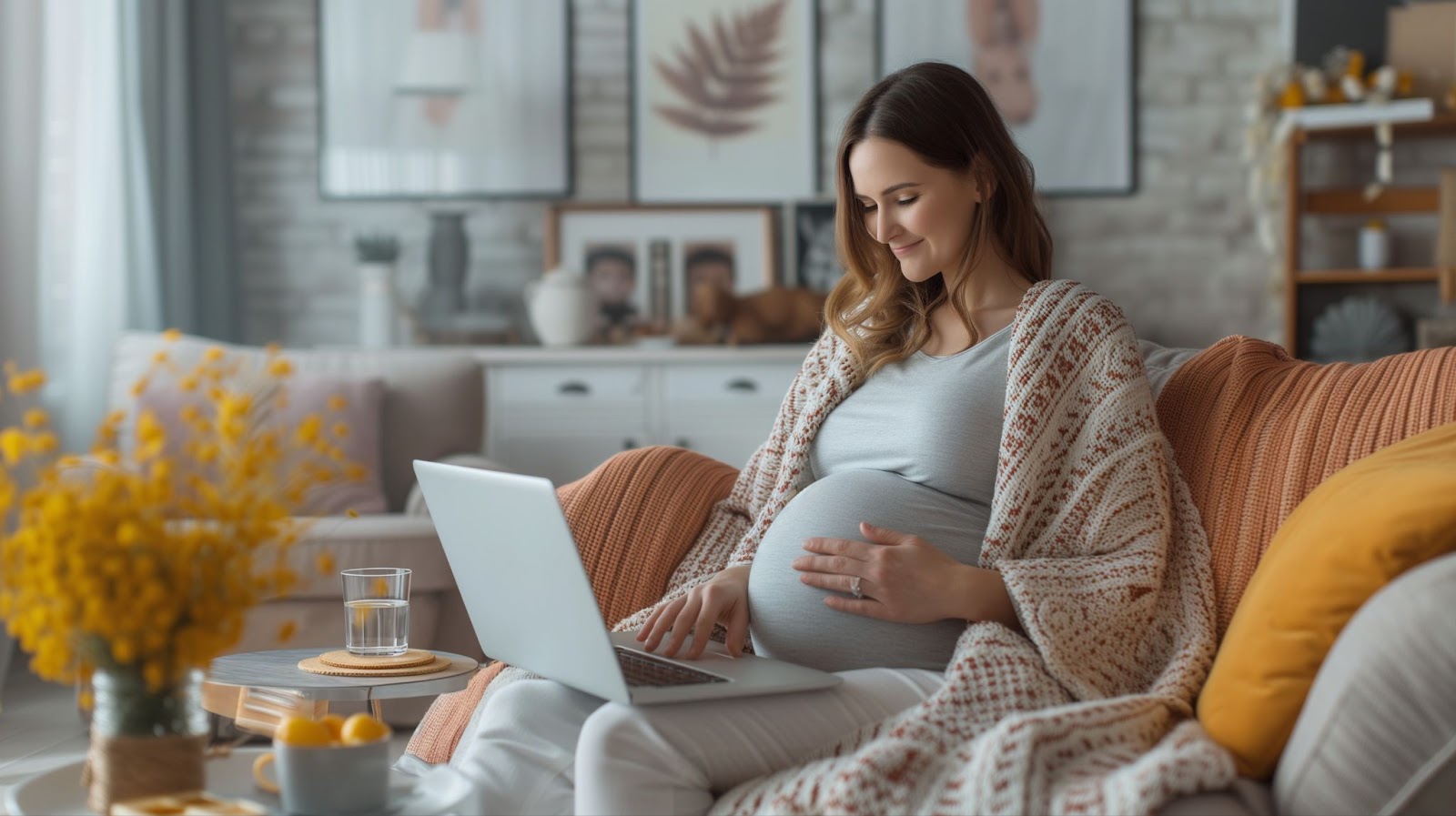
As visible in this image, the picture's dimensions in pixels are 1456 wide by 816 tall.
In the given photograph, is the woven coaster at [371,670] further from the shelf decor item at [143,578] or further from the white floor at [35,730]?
the white floor at [35,730]

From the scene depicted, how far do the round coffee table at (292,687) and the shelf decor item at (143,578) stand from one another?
34cm

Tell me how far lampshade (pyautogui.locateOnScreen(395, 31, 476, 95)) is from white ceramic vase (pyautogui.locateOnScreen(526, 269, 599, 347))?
0.69 m

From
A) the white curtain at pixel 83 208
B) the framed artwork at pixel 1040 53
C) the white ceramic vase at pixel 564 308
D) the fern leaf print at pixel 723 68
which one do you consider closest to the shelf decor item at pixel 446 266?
the white ceramic vase at pixel 564 308

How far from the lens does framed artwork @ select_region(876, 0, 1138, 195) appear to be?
4434 millimetres

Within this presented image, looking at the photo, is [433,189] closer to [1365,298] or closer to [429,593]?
[429,593]

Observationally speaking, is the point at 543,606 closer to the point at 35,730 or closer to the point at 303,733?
the point at 303,733

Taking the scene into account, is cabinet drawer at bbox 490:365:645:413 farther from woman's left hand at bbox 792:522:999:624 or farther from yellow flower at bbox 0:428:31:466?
yellow flower at bbox 0:428:31:466

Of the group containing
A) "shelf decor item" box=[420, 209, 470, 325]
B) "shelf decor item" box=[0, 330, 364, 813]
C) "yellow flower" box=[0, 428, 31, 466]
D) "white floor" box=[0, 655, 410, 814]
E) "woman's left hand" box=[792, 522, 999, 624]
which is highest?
"shelf decor item" box=[420, 209, 470, 325]

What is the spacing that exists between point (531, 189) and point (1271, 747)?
349 centimetres

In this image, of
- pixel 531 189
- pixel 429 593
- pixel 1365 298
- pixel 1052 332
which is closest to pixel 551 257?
pixel 531 189

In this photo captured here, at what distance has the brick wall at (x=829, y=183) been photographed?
14.6 feet

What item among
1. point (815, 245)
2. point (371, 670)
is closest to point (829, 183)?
point (815, 245)

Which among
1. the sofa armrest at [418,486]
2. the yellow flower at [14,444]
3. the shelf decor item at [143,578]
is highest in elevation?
the yellow flower at [14,444]

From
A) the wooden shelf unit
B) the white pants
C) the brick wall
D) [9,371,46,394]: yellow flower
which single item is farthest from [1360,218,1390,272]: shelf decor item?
[9,371,46,394]: yellow flower
